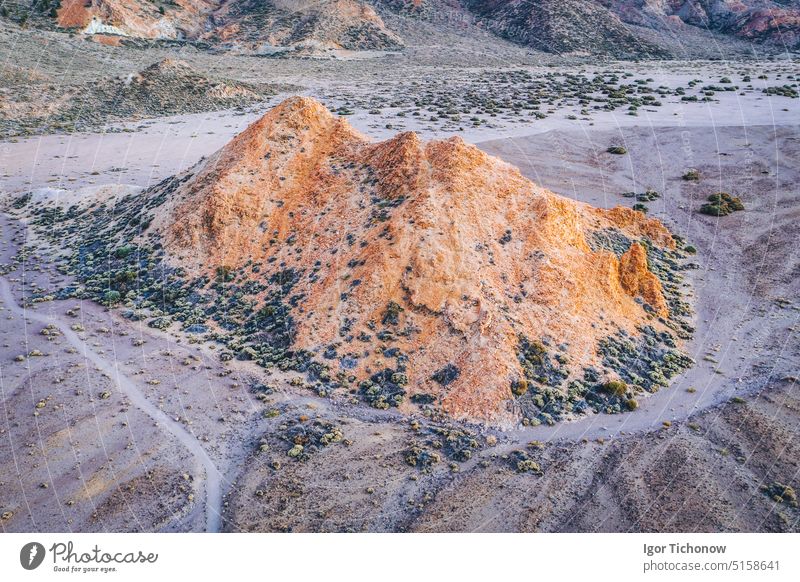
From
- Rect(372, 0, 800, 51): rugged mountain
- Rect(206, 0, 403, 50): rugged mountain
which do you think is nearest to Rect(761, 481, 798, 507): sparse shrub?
Rect(206, 0, 403, 50): rugged mountain

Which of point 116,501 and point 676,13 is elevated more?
point 676,13

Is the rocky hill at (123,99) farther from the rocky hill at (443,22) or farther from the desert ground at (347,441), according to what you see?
the rocky hill at (443,22)

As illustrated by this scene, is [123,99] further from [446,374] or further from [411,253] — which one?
[446,374]

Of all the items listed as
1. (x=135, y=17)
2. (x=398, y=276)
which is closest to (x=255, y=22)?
(x=135, y=17)

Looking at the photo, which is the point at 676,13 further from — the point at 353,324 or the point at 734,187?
the point at 353,324

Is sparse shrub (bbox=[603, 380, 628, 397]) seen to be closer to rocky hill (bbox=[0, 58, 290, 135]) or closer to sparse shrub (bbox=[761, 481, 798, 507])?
sparse shrub (bbox=[761, 481, 798, 507])
